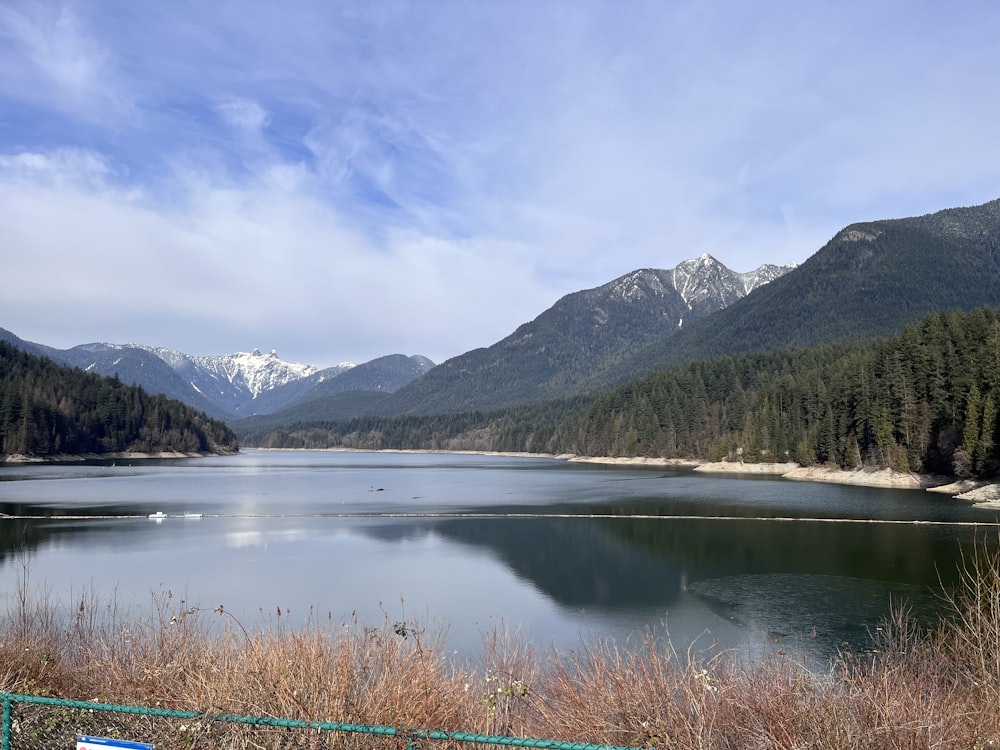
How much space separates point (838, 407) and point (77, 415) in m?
136

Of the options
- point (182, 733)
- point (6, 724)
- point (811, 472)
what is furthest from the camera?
point (811, 472)

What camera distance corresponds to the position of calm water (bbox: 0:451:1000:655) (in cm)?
2397

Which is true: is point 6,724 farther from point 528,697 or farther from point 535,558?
point 535,558

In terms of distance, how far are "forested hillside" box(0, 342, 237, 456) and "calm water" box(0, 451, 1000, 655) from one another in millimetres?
60912

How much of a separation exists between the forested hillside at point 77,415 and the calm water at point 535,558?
6091cm

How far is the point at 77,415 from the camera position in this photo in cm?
13838

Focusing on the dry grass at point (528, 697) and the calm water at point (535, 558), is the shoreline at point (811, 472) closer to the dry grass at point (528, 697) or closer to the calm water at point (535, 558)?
the calm water at point (535, 558)

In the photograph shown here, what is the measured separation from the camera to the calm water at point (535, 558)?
23969 millimetres

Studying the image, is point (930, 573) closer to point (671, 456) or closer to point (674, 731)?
point (674, 731)

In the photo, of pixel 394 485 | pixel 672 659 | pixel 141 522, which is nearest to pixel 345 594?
pixel 672 659

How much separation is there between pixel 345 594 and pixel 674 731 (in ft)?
72.1

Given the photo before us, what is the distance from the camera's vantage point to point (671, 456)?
5162 inches

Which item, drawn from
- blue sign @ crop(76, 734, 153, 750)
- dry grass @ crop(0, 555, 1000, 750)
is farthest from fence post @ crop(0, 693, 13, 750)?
dry grass @ crop(0, 555, 1000, 750)

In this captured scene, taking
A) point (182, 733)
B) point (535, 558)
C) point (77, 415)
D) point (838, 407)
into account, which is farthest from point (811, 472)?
point (77, 415)
